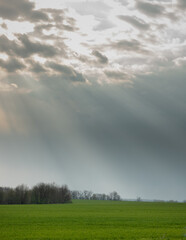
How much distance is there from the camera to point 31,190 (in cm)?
12431

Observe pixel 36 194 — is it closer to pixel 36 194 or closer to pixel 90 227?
pixel 36 194

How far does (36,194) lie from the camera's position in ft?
412

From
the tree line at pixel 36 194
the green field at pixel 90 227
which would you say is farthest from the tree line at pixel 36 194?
the green field at pixel 90 227

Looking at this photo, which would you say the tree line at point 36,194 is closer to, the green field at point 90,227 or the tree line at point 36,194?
the tree line at point 36,194

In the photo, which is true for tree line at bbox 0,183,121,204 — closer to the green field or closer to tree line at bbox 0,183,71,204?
tree line at bbox 0,183,71,204

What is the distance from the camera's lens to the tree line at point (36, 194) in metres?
116

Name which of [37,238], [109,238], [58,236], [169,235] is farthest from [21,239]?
[169,235]

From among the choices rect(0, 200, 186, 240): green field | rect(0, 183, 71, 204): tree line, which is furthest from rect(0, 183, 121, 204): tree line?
rect(0, 200, 186, 240): green field

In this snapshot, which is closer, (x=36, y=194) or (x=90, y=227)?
(x=90, y=227)

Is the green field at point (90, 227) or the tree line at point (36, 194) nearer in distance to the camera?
the green field at point (90, 227)

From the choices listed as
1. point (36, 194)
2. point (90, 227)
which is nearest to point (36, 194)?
point (36, 194)

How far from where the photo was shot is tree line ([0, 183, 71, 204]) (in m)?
116

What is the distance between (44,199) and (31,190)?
289 inches

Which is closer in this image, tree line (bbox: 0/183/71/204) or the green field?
the green field
